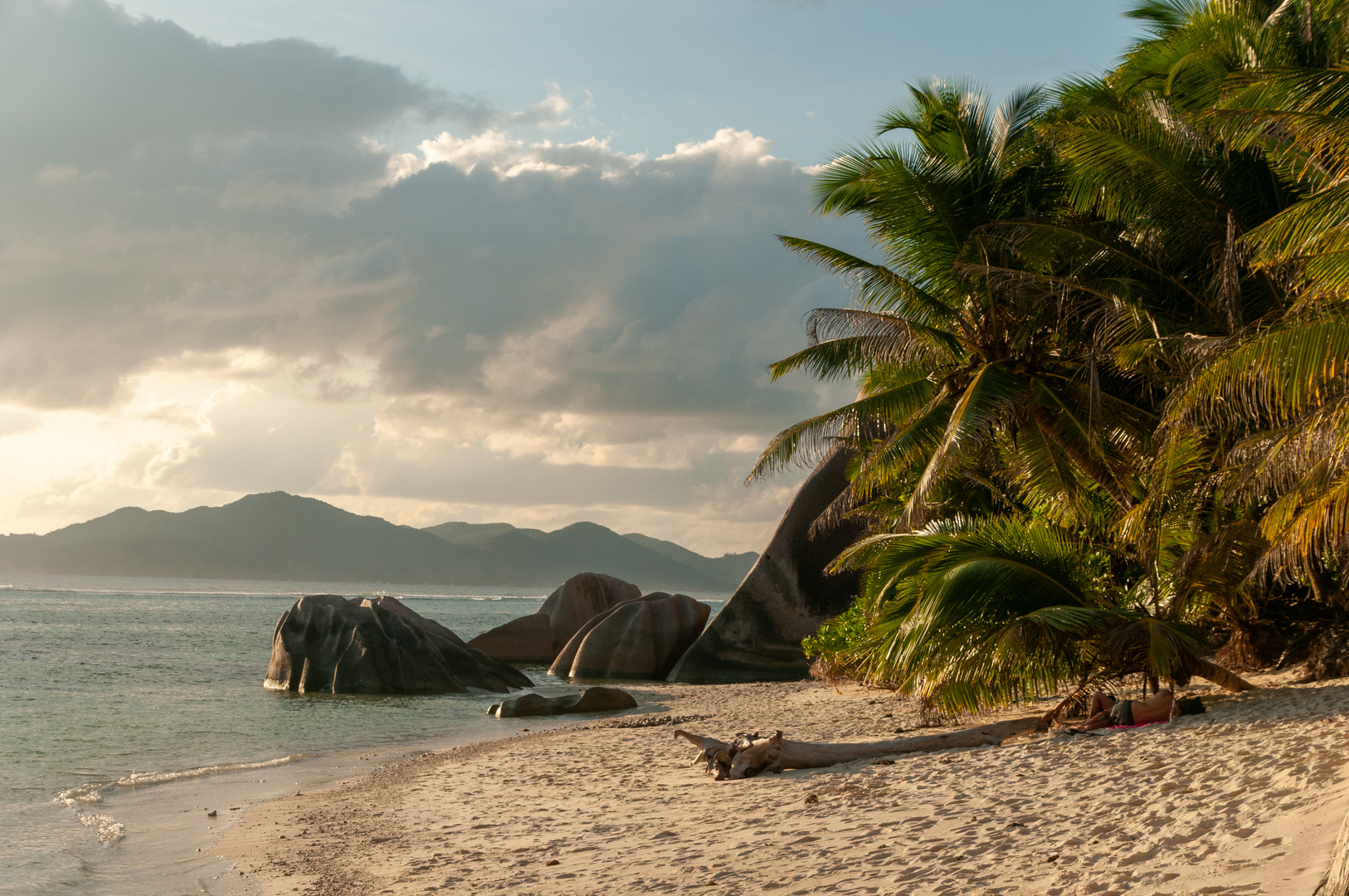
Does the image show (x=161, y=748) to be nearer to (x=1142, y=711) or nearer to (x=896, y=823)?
(x=896, y=823)

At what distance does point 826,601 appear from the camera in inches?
850

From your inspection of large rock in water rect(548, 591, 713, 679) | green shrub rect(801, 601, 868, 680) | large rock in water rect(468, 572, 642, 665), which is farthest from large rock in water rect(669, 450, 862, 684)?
large rock in water rect(468, 572, 642, 665)

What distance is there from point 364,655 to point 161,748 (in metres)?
7.02

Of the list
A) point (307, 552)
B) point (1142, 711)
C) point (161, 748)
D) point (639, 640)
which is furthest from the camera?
point (307, 552)

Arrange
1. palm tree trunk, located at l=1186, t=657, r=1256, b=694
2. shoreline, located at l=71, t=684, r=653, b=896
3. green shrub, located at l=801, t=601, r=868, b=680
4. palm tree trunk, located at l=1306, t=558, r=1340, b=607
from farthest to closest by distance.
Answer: green shrub, located at l=801, t=601, r=868, b=680
palm tree trunk, located at l=1306, t=558, r=1340, b=607
palm tree trunk, located at l=1186, t=657, r=1256, b=694
shoreline, located at l=71, t=684, r=653, b=896

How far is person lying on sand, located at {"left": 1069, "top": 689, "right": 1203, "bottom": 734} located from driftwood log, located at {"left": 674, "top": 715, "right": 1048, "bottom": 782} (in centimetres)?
81

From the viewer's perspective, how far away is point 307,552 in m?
157

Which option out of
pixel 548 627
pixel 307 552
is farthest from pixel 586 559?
pixel 548 627

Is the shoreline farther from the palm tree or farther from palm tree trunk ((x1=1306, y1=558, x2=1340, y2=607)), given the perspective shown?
palm tree trunk ((x1=1306, y1=558, x2=1340, y2=607))

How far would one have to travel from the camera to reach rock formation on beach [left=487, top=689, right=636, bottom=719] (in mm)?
16422

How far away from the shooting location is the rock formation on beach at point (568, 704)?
1642cm

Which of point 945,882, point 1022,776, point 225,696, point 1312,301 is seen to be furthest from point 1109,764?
point 225,696

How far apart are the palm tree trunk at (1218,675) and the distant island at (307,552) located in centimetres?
13963

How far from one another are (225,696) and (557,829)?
46.5 feet
